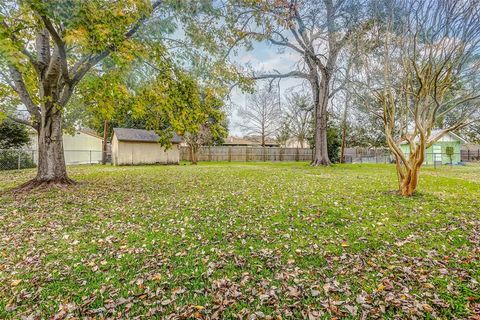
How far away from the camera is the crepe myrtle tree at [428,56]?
521cm

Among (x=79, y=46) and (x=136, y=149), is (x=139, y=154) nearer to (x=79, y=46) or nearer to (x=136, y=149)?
(x=136, y=149)

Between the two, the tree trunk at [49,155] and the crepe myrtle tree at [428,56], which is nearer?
the crepe myrtle tree at [428,56]

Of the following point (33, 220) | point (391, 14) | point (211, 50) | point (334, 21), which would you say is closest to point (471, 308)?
point (391, 14)

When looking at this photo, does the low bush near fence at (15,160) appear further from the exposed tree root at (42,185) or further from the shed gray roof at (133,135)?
the exposed tree root at (42,185)

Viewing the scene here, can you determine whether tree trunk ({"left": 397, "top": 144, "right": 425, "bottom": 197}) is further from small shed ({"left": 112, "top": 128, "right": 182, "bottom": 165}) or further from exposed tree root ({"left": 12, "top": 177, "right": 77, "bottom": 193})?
small shed ({"left": 112, "top": 128, "right": 182, "bottom": 165})

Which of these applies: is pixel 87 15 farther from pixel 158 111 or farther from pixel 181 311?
pixel 181 311

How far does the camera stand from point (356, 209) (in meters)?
5.38

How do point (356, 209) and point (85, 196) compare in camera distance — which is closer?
point (356, 209)

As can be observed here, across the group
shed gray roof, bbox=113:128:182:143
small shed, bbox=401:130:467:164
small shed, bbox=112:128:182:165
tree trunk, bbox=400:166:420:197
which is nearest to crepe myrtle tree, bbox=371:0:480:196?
tree trunk, bbox=400:166:420:197

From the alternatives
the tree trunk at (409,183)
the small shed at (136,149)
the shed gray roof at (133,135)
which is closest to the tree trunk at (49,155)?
the tree trunk at (409,183)

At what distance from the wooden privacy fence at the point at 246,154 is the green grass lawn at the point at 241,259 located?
21341 millimetres

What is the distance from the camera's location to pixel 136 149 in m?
20.8

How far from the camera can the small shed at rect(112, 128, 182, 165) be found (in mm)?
20141

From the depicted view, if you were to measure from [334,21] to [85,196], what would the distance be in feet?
34.2
